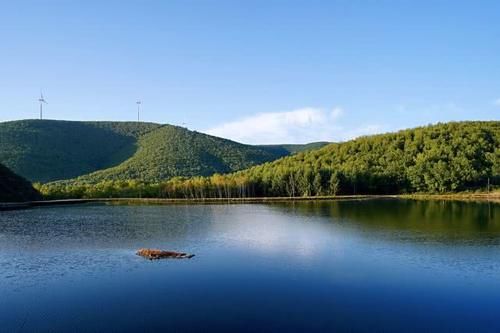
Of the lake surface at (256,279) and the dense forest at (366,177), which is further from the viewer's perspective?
the dense forest at (366,177)

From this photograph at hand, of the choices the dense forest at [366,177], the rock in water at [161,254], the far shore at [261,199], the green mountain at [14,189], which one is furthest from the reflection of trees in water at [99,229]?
the dense forest at [366,177]

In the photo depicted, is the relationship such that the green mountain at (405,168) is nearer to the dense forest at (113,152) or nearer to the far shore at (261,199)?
the far shore at (261,199)

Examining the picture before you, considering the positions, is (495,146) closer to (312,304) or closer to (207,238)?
(207,238)

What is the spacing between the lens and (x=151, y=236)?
41.4 m

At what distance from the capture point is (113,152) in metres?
146

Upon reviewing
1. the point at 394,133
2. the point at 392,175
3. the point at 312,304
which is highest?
the point at 394,133

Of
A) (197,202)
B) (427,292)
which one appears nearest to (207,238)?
(427,292)

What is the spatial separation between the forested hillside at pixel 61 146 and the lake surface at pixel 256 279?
80858mm

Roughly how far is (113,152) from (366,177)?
3143 inches

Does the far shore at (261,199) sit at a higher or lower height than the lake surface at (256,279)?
higher

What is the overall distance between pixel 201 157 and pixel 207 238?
9895 cm

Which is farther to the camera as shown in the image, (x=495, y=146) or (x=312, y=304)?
(x=495, y=146)

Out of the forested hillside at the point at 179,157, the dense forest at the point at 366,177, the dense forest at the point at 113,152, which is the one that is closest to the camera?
the dense forest at the point at 366,177

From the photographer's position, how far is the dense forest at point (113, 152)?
120688 millimetres
